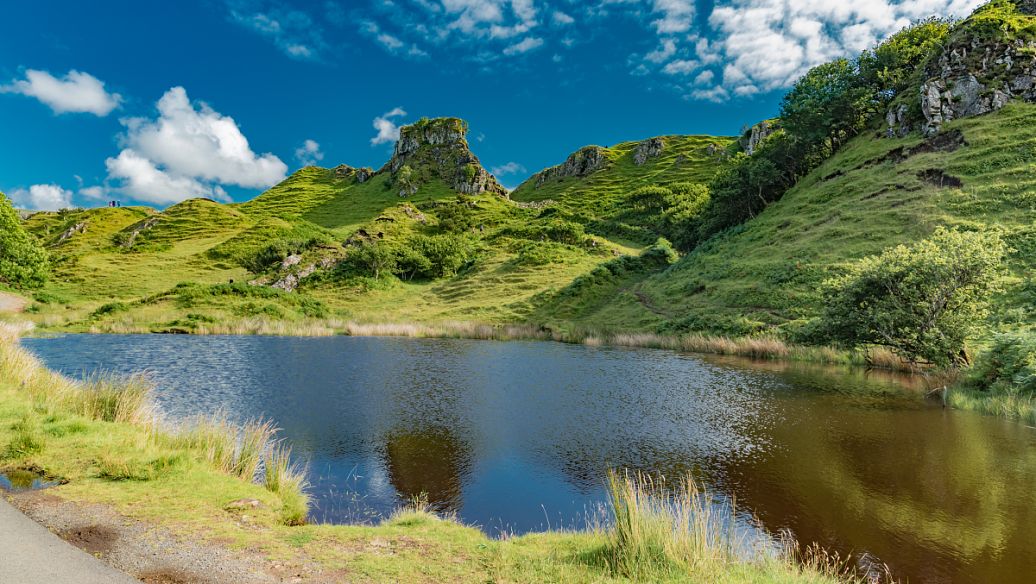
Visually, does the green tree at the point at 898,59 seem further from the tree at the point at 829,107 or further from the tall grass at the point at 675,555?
the tall grass at the point at 675,555

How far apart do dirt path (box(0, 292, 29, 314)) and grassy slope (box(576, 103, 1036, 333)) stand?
2547 inches

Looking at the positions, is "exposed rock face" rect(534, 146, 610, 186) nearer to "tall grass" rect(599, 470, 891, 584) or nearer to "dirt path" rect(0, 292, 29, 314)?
"dirt path" rect(0, 292, 29, 314)

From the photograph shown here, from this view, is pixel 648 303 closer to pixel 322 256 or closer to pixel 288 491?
pixel 288 491

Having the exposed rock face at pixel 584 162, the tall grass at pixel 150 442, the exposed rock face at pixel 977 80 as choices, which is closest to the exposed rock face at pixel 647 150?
the exposed rock face at pixel 584 162

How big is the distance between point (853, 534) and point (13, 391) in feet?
75.0

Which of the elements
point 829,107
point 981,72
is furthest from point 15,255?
point 981,72

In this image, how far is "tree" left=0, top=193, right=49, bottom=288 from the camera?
159 ft

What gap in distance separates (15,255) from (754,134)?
153m

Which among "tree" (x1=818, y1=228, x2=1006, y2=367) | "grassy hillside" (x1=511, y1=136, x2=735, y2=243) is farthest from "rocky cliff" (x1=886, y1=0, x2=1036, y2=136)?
"grassy hillside" (x1=511, y1=136, x2=735, y2=243)

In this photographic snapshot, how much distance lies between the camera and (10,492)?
8141 mm

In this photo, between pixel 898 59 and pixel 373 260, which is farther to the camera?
pixel 373 260

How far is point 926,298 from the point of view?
82.0ft

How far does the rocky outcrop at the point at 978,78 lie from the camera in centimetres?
5825

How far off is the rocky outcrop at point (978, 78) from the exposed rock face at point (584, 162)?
4867 inches
